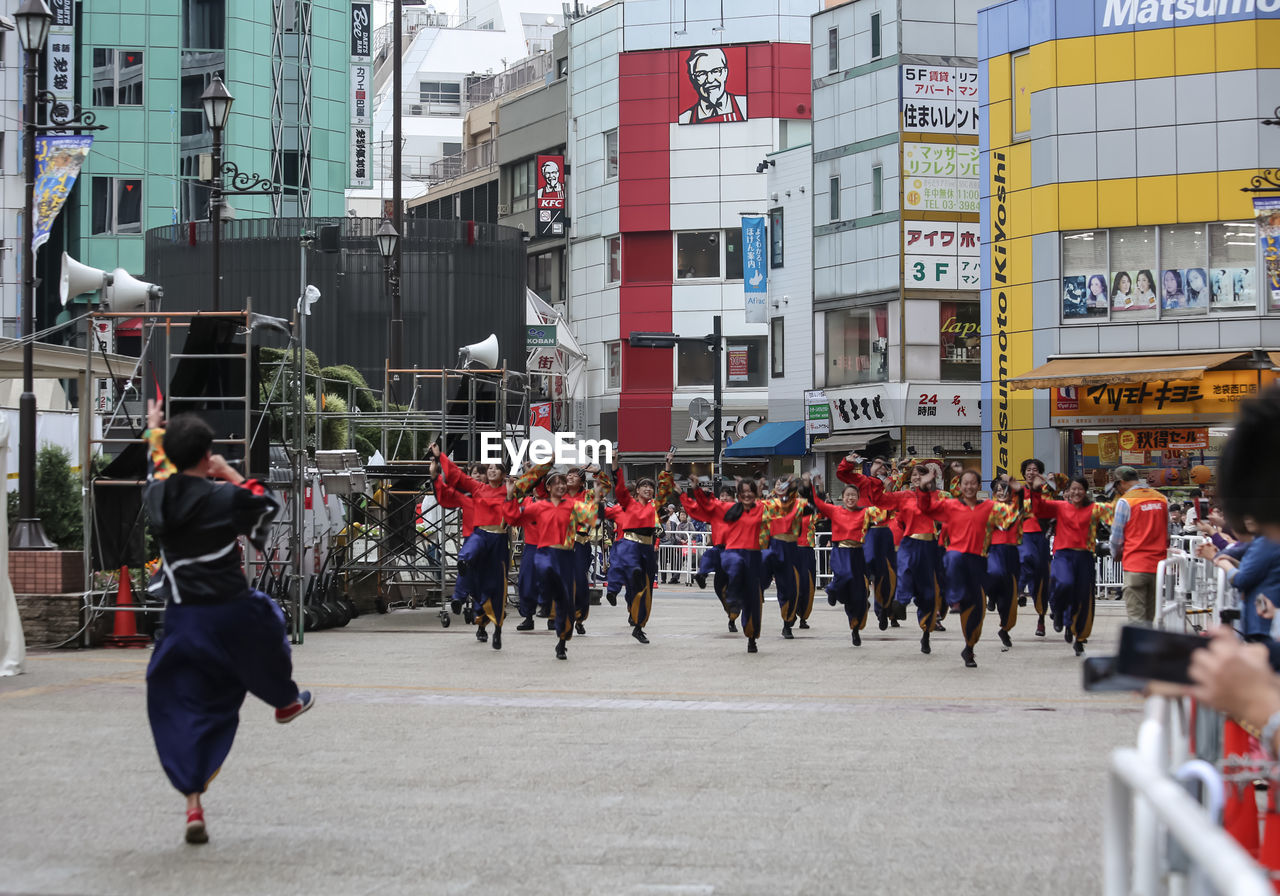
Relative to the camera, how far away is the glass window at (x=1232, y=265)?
30.9 meters

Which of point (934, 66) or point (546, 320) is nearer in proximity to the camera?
point (934, 66)

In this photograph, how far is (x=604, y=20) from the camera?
193 ft

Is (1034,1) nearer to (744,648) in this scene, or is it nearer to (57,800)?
(744,648)

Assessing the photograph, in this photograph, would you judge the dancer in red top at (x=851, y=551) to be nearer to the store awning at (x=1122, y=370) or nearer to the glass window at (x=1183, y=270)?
the store awning at (x=1122, y=370)

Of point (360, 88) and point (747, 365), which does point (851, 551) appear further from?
point (360, 88)

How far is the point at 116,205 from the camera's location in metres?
53.8

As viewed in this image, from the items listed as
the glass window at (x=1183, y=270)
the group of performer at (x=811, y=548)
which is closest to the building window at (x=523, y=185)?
the glass window at (x=1183, y=270)

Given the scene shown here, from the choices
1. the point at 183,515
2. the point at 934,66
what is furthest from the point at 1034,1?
the point at 183,515

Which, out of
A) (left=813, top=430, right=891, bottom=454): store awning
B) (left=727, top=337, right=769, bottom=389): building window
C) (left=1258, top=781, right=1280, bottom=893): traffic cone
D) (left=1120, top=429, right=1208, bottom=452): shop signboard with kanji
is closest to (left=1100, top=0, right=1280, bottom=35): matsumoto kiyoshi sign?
(left=1120, top=429, right=1208, bottom=452): shop signboard with kanji

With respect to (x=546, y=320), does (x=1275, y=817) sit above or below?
below

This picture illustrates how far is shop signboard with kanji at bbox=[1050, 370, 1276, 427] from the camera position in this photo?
2967 cm

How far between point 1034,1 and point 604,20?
1088 inches

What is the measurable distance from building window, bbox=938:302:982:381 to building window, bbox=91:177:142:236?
87.1 feet

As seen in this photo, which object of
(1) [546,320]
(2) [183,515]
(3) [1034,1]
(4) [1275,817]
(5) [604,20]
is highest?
(5) [604,20]
